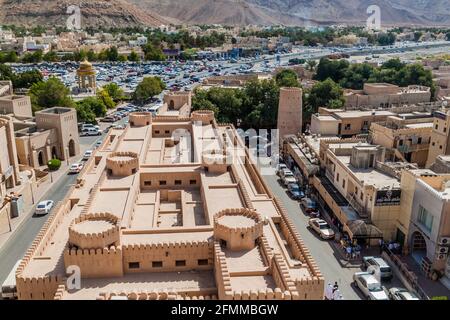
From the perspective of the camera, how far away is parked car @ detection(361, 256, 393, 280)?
26.8 meters

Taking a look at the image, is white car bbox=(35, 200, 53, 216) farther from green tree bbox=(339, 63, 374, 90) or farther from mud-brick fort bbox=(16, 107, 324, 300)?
green tree bbox=(339, 63, 374, 90)

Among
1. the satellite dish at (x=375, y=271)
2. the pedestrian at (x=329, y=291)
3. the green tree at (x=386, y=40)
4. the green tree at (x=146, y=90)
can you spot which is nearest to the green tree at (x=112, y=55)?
the green tree at (x=146, y=90)

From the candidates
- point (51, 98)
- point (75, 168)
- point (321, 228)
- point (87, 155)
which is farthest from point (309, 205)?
point (51, 98)

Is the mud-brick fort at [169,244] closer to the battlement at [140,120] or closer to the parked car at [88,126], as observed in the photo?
the battlement at [140,120]

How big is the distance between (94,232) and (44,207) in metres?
17.3

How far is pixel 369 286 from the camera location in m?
25.2

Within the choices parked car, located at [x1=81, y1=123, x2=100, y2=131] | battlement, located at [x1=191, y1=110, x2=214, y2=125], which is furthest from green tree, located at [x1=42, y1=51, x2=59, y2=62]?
battlement, located at [x1=191, y1=110, x2=214, y2=125]

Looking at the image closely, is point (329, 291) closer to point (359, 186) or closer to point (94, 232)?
point (359, 186)

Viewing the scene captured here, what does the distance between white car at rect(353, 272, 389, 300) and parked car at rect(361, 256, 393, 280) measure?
81 centimetres

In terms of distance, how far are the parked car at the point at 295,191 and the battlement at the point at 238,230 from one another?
16.9 m
